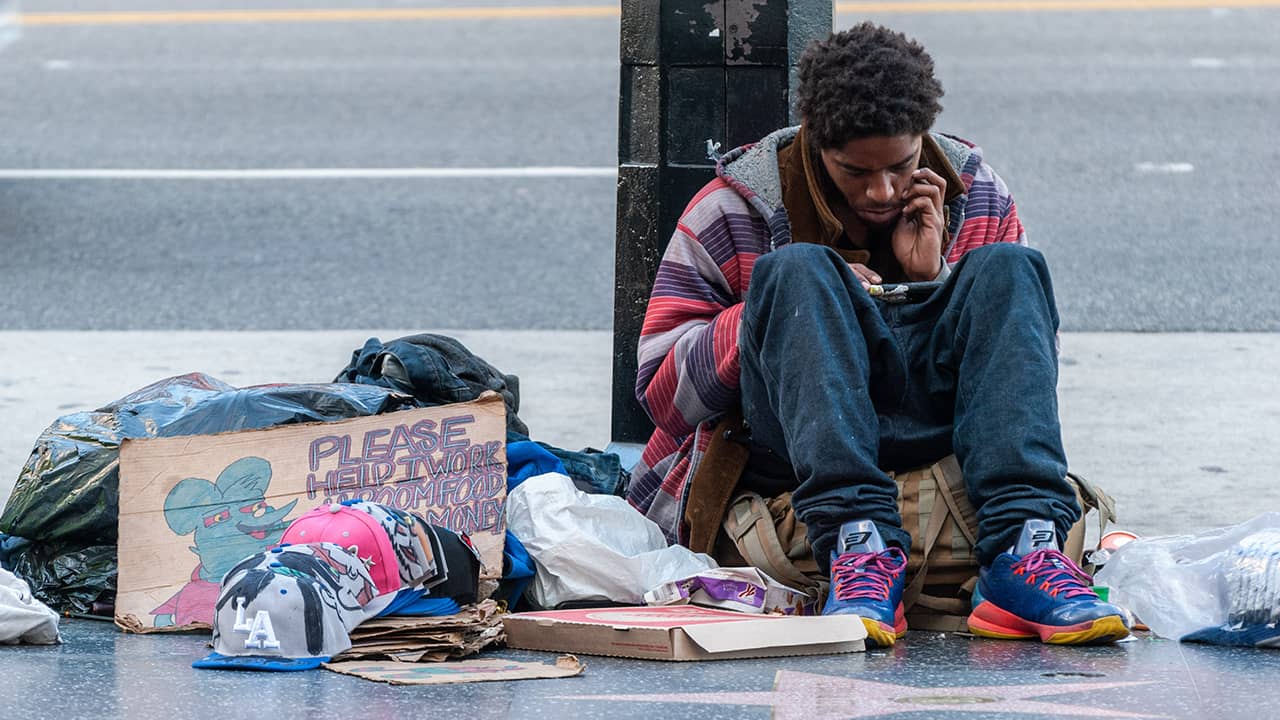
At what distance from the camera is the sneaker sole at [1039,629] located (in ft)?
9.62

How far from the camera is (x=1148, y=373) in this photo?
19.6 ft

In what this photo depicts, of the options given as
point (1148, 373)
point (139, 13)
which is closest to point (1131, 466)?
point (1148, 373)

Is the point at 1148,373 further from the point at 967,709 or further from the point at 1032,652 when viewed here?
the point at 967,709

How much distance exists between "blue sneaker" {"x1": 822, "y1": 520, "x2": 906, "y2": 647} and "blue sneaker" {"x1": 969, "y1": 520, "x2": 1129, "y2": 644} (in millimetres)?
180

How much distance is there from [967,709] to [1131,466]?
8.65 feet

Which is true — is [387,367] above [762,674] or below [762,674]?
above

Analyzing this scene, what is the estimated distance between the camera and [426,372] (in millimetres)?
3916

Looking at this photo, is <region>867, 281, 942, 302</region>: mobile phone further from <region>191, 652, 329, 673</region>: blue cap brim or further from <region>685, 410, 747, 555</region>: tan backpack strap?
<region>191, 652, 329, 673</region>: blue cap brim

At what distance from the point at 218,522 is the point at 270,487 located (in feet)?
0.39

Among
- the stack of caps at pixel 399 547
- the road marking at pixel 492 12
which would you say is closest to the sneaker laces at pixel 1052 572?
the stack of caps at pixel 399 547

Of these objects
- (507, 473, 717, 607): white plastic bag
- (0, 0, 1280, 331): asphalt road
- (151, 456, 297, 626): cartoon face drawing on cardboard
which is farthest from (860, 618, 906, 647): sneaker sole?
(0, 0, 1280, 331): asphalt road

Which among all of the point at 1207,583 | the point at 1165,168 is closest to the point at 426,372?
the point at 1207,583

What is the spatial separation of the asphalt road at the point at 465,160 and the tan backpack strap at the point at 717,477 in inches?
139

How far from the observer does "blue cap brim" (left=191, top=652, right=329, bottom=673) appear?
277cm
